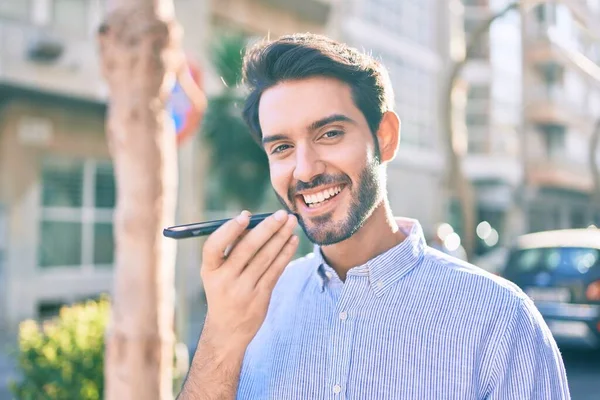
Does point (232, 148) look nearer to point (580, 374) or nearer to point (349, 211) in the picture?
point (580, 374)

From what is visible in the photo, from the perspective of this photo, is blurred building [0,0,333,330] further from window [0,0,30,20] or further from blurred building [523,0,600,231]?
blurred building [523,0,600,231]

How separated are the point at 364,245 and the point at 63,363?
Result: 3404 millimetres

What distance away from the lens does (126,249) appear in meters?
3.61

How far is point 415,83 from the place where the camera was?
24562 millimetres

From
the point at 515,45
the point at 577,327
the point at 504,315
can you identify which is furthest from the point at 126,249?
the point at 515,45

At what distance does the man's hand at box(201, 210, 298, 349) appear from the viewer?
1596 millimetres

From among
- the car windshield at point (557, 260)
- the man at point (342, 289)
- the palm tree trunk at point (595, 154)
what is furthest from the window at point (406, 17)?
the man at point (342, 289)

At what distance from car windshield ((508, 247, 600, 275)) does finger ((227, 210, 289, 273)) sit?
7.63 meters

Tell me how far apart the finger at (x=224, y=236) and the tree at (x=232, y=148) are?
38.4 ft

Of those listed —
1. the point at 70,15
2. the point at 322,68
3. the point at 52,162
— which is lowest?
the point at 322,68

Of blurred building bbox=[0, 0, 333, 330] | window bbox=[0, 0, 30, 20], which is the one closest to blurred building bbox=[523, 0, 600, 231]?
blurred building bbox=[0, 0, 333, 330]

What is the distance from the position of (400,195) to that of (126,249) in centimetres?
2011

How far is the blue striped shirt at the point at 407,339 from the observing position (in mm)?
1535

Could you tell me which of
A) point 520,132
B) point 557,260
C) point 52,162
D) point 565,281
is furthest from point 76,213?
point 520,132
